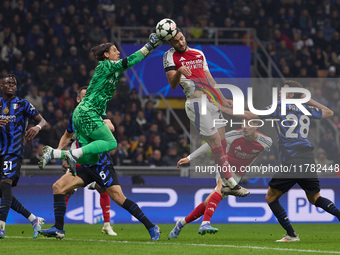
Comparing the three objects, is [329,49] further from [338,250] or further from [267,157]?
[338,250]

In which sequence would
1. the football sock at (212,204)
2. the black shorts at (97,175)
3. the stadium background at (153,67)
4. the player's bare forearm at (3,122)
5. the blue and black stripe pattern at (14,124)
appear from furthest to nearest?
1. the stadium background at (153,67)
2. the blue and black stripe pattern at (14,124)
3. the player's bare forearm at (3,122)
4. the football sock at (212,204)
5. the black shorts at (97,175)

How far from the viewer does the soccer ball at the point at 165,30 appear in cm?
968

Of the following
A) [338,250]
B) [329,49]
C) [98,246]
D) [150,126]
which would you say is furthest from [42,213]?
[329,49]

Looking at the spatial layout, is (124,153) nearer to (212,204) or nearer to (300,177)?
(212,204)

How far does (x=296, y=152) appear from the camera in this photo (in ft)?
34.0

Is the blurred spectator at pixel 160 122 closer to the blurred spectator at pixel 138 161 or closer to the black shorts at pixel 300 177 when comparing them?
the blurred spectator at pixel 138 161

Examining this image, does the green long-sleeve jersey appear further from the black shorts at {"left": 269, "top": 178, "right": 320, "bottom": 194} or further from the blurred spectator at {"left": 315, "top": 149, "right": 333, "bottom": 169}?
the blurred spectator at {"left": 315, "top": 149, "right": 333, "bottom": 169}

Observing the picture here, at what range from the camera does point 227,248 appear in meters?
8.95

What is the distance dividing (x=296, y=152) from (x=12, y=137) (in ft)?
13.7

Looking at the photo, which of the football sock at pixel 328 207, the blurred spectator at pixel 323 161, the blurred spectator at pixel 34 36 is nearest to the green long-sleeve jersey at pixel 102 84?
the football sock at pixel 328 207

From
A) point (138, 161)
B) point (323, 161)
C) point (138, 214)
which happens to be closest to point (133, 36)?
point (138, 161)

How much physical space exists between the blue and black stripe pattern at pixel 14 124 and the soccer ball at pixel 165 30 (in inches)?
103

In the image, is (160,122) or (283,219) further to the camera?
(160,122)

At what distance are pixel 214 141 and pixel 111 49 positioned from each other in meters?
2.30
